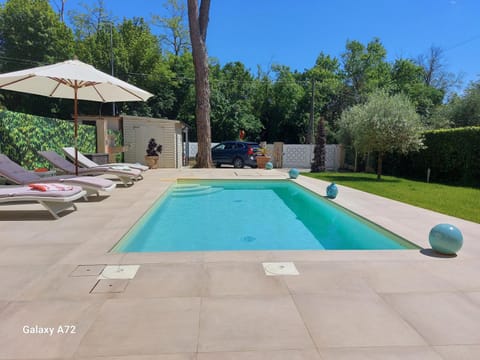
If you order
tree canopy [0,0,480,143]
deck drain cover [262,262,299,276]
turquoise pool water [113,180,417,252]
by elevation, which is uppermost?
tree canopy [0,0,480,143]

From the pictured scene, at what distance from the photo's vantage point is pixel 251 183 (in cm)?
1102

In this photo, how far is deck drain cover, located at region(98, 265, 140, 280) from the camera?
9.56 ft

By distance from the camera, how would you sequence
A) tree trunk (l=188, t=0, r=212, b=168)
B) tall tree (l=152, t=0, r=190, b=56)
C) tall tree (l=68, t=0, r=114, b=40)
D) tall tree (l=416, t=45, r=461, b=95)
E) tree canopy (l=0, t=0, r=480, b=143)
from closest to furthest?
tree trunk (l=188, t=0, r=212, b=168) < tree canopy (l=0, t=0, r=480, b=143) < tall tree (l=68, t=0, r=114, b=40) < tall tree (l=152, t=0, r=190, b=56) < tall tree (l=416, t=45, r=461, b=95)

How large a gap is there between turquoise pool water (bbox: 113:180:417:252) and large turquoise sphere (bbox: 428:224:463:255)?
1.18ft

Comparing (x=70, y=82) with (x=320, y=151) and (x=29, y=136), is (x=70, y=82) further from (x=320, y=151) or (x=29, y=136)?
(x=320, y=151)

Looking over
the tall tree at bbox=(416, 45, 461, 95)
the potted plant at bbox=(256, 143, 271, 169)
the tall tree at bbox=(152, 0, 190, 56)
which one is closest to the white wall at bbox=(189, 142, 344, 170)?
the potted plant at bbox=(256, 143, 271, 169)

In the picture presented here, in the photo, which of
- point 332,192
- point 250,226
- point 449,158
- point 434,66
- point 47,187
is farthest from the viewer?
point 434,66

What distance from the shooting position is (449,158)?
12617 millimetres

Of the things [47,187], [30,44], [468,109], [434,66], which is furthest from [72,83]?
[434,66]

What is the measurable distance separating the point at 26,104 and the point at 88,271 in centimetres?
2514

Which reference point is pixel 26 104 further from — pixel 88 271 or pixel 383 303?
pixel 383 303

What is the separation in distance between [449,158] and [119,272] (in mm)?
13771

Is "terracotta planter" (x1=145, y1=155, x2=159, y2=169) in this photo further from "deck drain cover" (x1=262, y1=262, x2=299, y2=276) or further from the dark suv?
"deck drain cover" (x1=262, y1=262, x2=299, y2=276)

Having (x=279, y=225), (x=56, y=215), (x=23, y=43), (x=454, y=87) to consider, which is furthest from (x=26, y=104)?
(x=454, y=87)
